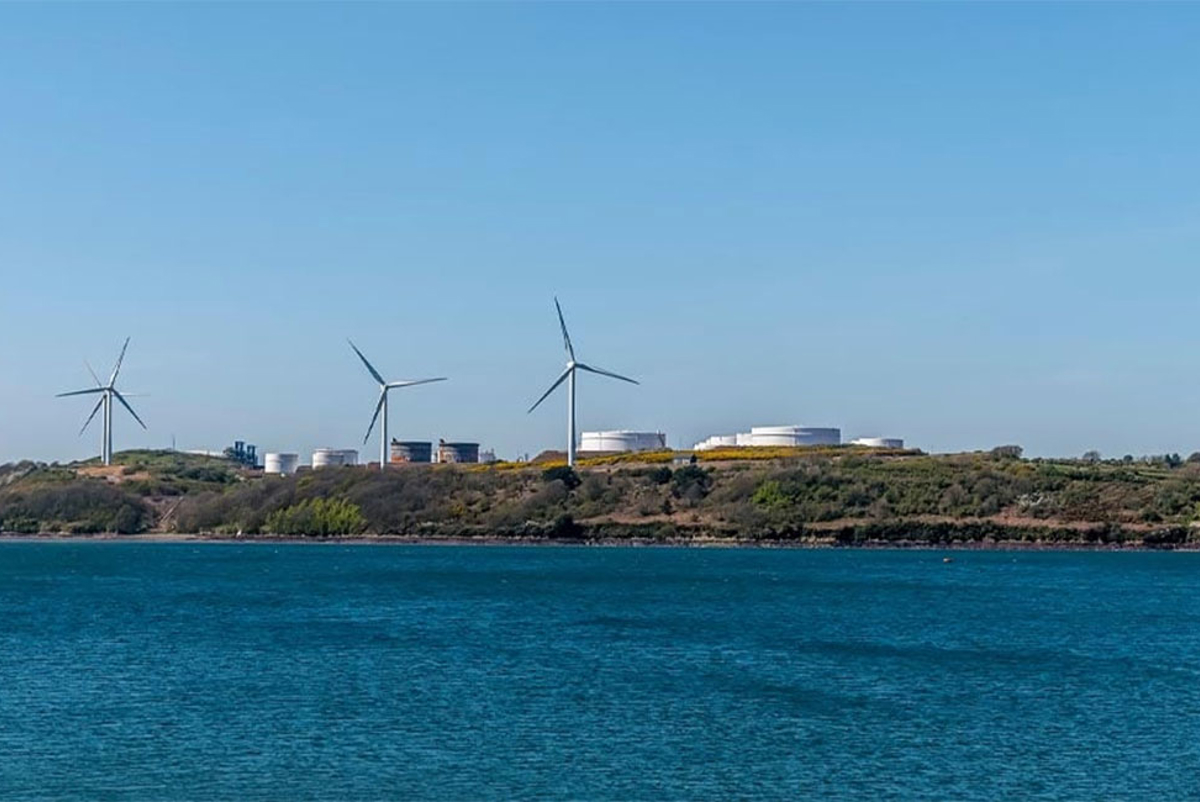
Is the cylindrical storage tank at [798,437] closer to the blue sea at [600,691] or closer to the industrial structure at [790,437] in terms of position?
the industrial structure at [790,437]

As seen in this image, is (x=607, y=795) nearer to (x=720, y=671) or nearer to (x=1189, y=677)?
(x=720, y=671)

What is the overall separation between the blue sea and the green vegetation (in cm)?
4194

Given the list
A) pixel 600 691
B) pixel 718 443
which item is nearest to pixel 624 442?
pixel 718 443

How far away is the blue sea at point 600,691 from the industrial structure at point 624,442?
310 feet

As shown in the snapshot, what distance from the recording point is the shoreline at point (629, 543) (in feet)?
428

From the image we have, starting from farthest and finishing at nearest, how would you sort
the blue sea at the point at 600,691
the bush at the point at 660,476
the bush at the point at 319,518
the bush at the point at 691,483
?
the bush at the point at 319,518 < the bush at the point at 660,476 < the bush at the point at 691,483 < the blue sea at the point at 600,691

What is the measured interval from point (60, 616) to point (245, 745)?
1494 inches

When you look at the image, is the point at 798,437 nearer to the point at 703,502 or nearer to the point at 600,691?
the point at 703,502

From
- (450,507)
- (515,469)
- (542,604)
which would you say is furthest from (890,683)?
(515,469)

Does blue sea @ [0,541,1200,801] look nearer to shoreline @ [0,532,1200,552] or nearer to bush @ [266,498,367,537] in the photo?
shoreline @ [0,532,1200,552]

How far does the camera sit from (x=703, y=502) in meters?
146

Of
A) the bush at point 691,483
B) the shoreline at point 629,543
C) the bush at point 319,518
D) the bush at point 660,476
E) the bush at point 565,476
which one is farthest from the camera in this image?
the bush at point 319,518

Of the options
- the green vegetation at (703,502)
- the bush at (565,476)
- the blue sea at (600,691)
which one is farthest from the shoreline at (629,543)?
the blue sea at (600,691)

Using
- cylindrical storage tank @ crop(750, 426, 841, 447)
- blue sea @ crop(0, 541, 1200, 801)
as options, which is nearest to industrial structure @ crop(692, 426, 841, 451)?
cylindrical storage tank @ crop(750, 426, 841, 447)
